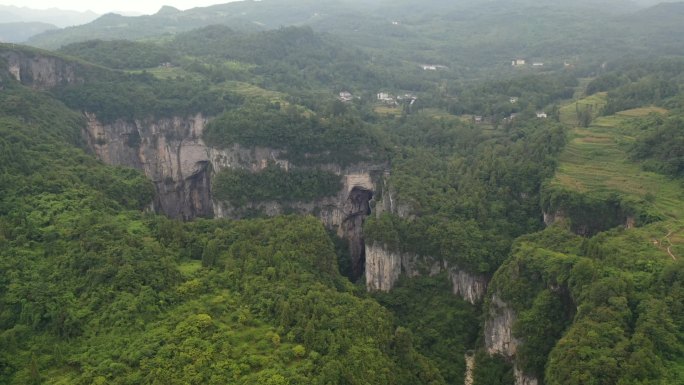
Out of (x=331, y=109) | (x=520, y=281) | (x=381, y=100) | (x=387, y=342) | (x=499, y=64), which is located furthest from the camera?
(x=499, y=64)

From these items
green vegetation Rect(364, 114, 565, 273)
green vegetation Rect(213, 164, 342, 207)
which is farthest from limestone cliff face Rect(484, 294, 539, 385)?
green vegetation Rect(213, 164, 342, 207)

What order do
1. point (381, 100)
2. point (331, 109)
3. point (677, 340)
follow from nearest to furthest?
point (677, 340) → point (331, 109) → point (381, 100)

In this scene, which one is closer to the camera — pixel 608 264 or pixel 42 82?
pixel 608 264

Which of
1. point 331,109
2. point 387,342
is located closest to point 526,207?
point 387,342

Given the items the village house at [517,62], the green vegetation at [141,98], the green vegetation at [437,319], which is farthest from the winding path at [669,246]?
the village house at [517,62]

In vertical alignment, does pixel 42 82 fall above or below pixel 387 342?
above

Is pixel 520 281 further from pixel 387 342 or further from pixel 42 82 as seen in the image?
pixel 42 82

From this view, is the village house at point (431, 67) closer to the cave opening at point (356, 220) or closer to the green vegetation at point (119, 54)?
the green vegetation at point (119, 54)

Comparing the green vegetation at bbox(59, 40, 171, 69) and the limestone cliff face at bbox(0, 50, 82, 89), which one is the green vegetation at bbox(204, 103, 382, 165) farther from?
the green vegetation at bbox(59, 40, 171, 69)
